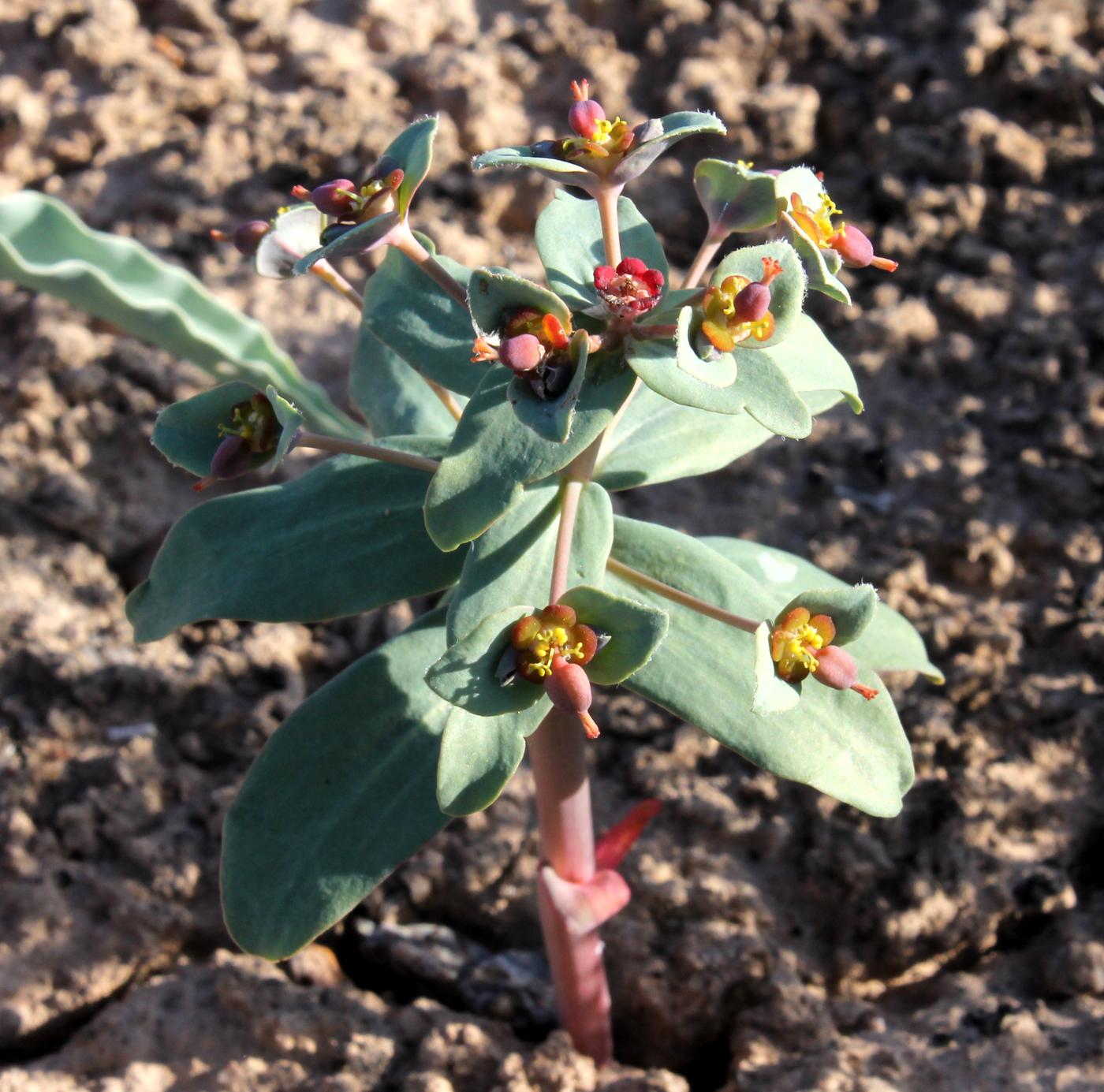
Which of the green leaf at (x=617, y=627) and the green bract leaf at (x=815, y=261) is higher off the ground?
the green bract leaf at (x=815, y=261)

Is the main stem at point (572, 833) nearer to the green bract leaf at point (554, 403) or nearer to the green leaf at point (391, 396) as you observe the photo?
the green bract leaf at point (554, 403)

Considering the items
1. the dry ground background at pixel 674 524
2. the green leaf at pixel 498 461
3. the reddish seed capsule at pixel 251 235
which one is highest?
the reddish seed capsule at pixel 251 235

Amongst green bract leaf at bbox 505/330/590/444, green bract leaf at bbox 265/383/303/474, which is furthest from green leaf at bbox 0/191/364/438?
green bract leaf at bbox 505/330/590/444

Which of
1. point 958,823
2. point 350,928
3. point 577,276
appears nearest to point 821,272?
point 577,276

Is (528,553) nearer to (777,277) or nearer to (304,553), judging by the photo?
(304,553)

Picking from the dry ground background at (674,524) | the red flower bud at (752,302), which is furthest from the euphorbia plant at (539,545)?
the dry ground background at (674,524)

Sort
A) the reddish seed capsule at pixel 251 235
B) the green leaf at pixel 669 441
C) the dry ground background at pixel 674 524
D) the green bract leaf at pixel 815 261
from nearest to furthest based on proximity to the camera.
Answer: the green bract leaf at pixel 815 261 → the reddish seed capsule at pixel 251 235 → the green leaf at pixel 669 441 → the dry ground background at pixel 674 524

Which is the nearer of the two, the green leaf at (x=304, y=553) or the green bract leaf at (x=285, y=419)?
the green bract leaf at (x=285, y=419)

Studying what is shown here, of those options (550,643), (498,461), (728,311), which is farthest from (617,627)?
(728,311)
